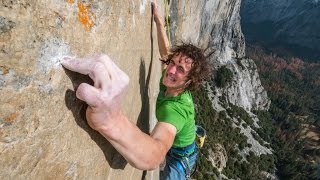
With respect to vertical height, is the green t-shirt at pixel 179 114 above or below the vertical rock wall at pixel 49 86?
below

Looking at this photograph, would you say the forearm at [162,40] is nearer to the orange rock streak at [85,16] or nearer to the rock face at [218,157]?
the orange rock streak at [85,16]

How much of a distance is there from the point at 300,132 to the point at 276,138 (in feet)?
71.5

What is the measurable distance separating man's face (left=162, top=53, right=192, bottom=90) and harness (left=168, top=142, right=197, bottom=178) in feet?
4.03

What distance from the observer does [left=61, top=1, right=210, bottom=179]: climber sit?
2.48 metres

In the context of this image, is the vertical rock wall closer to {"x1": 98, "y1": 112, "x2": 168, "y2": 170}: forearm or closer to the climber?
the climber

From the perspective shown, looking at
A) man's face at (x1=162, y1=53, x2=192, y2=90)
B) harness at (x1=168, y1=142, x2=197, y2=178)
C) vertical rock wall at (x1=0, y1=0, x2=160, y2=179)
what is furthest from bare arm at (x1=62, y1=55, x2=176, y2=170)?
harness at (x1=168, y1=142, x2=197, y2=178)

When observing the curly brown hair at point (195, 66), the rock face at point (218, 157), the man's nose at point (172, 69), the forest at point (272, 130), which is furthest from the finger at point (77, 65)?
the rock face at point (218, 157)

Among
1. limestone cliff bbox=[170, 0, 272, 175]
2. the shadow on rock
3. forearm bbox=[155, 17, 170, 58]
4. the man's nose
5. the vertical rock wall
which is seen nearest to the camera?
the vertical rock wall

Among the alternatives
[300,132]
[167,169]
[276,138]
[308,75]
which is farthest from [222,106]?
[308,75]

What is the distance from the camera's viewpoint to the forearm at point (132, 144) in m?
2.74

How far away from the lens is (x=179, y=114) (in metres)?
3.99

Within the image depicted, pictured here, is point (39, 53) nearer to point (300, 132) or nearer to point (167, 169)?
point (167, 169)

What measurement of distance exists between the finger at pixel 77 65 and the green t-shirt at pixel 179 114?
4.57 feet

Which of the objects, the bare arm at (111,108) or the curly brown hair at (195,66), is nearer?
the bare arm at (111,108)
